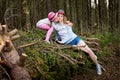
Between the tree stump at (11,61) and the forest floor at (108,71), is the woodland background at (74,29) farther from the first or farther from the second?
the tree stump at (11,61)

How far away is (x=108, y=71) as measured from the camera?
30.0ft

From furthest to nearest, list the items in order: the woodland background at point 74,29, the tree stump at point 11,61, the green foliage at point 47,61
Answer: the woodland background at point 74,29
the green foliage at point 47,61
the tree stump at point 11,61

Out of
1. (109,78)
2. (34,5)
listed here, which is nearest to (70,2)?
(34,5)

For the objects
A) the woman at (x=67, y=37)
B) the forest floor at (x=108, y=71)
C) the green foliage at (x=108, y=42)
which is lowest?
the forest floor at (x=108, y=71)

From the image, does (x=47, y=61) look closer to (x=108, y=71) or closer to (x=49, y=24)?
(x=49, y=24)

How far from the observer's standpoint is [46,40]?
8375 millimetres

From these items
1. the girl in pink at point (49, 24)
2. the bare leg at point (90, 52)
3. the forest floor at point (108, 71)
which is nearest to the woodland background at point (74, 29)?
the forest floor at point (108, 71)

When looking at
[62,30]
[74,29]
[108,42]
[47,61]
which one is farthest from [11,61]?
[74,29]

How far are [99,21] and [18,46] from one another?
7777mm

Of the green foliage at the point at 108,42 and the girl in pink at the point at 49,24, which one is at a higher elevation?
the girl in pink at the point at 49,24

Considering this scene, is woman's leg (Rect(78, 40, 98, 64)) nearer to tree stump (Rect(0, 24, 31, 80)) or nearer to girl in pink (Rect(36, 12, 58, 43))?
girl in pink (Rect(36, 12, 58, 43))

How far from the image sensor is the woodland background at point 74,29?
766 cm

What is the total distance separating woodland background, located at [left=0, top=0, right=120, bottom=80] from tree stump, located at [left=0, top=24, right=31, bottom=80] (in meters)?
0.34

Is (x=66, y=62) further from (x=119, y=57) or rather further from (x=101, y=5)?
(x=101, y=5)
